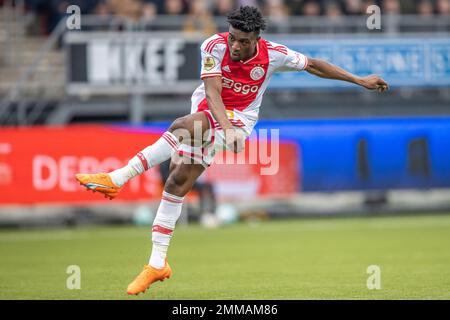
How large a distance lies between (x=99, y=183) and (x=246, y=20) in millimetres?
1976

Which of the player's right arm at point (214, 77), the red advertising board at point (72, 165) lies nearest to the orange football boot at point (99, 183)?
the player's right arm at point (214, 77)

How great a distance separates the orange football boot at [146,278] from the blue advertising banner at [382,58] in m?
12.8

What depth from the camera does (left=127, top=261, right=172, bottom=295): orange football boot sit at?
9070 millimetres

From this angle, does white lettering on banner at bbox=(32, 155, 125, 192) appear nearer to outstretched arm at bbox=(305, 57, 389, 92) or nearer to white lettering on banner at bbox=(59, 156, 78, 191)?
white lettering on banner at bbox=(59, 156, 78, 191)

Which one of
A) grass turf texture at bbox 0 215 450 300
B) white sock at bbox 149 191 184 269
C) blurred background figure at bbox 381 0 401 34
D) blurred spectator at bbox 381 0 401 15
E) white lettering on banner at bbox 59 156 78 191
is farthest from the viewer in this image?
blurred spectator at bbox 381 0 401 15

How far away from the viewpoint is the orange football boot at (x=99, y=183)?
30.0 ft

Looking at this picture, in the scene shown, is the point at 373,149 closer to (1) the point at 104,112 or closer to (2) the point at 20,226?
(1) the point at 104,112

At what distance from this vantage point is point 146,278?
9188mm

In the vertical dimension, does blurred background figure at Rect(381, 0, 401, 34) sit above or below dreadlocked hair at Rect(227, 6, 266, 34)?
above

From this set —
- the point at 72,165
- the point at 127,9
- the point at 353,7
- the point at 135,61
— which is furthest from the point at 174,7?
the point at 72,165

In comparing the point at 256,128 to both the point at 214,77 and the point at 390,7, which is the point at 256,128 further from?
the point at 214,77

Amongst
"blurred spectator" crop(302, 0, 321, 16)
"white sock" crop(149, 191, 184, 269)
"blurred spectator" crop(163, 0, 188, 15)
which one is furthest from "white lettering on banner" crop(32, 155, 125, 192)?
"white sock" crop(149, 191, 184, 269)
